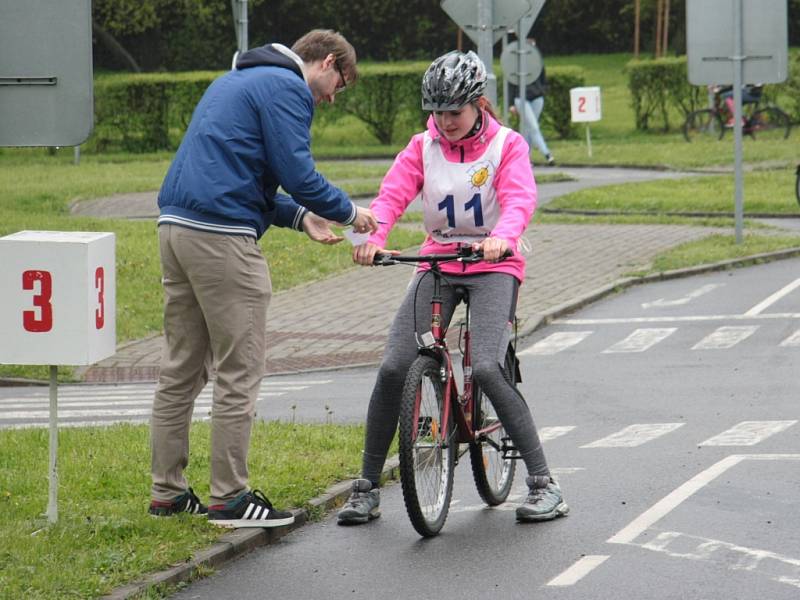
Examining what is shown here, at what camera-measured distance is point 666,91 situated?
126 ft

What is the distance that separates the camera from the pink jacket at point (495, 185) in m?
7.12

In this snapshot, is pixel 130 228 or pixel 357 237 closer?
pixel 357 237

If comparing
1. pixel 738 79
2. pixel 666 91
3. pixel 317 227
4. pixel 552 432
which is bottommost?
pixel 552 432

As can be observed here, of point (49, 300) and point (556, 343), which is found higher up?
point (49, 300)

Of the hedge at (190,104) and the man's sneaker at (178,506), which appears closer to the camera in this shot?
the man's sneaker at (178,506)

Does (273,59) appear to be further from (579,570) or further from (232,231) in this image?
(579,570)

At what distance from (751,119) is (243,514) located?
95.3 ft

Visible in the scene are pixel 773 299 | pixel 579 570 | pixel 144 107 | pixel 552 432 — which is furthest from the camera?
pixel 144 107

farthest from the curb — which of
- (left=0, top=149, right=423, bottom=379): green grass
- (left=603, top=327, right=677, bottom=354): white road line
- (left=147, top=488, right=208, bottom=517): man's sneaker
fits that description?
(left=0, top=149, right=423, bottom=379): green grass

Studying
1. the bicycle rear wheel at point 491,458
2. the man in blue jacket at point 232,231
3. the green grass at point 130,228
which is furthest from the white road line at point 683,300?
the man in blue jacket at point 232,231

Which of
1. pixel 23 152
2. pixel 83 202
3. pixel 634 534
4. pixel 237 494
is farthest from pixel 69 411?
pixel 23 152

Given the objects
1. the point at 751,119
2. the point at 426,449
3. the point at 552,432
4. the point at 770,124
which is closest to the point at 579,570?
the point at 426,449

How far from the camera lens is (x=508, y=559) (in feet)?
21.9

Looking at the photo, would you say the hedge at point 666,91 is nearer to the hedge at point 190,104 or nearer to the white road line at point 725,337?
the hedge at point 190,104
